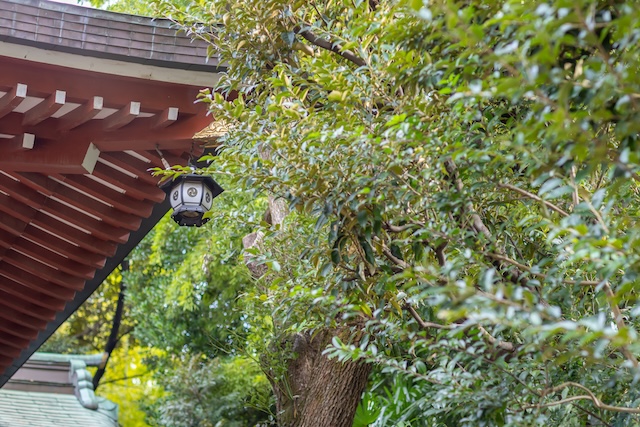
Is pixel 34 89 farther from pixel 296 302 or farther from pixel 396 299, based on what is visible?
pixel 396 299

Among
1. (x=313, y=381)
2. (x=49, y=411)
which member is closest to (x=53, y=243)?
(x=313, y=381)

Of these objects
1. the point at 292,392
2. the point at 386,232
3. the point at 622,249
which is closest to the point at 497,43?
the point at 622,249

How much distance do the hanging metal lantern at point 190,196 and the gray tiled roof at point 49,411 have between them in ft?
18.6

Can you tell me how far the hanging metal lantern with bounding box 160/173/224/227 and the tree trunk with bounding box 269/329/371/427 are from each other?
93cm

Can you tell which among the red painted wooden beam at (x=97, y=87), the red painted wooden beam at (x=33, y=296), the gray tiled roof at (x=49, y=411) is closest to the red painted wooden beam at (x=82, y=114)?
the red painted wooden beam at (x=97, y=87)

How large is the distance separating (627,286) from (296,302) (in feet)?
4.36

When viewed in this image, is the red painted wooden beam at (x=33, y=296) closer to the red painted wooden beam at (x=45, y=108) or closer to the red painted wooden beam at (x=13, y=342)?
the red painted wooden beam at (x=13, y=342)

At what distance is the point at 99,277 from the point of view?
4.93 meters

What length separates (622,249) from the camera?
1584 mm

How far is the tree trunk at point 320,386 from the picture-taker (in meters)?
4.29

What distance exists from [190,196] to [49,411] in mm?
6760

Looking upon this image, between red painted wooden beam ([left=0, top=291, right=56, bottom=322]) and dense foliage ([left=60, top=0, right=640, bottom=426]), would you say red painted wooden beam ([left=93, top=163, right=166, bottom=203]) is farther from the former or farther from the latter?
red painted wooden beam ([left=0, top=291, right=56, bottom=322])

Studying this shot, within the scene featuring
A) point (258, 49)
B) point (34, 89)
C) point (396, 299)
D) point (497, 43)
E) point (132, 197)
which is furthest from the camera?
point (132, 197)

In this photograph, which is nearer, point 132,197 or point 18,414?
point 132,197
